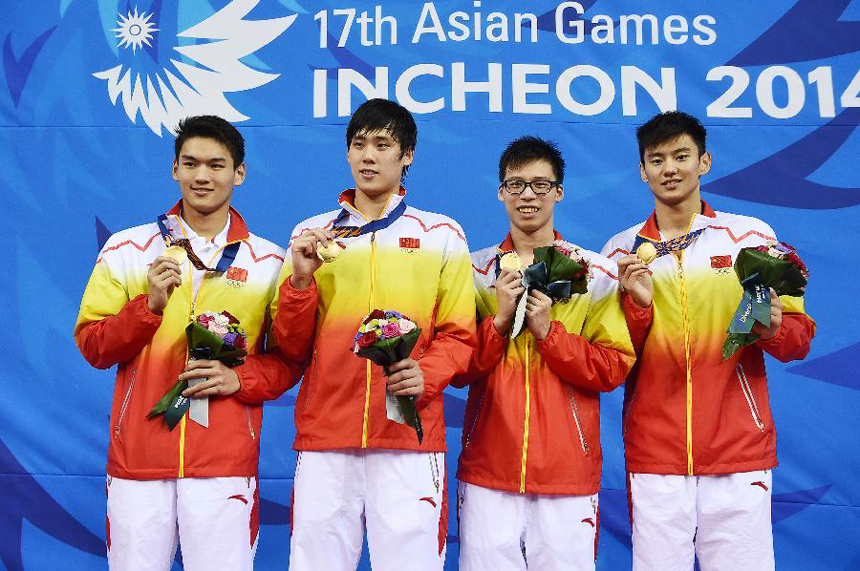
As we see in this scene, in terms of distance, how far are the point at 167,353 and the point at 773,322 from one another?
199cm

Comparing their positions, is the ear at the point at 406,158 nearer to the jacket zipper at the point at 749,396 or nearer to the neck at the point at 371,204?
the neck at the point at 371,204

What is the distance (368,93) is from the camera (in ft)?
14.6

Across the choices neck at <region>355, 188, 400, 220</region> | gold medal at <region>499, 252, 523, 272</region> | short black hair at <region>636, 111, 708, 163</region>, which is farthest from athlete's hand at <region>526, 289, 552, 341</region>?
short black hair at <region>636, 111, 708, 163</region>

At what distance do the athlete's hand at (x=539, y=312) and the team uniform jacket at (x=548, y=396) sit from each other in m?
0.03

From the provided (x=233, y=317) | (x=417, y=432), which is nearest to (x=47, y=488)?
(x=233, y=317)

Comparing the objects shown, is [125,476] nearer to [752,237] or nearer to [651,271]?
[651,271]

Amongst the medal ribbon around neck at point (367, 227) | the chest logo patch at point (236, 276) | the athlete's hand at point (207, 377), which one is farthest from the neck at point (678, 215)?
the athlete's hand at point (207, 377)

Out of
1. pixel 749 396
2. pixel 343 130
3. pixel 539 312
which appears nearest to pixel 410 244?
pixel 539 312

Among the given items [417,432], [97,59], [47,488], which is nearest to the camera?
[417,432]

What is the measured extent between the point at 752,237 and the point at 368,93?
7.03 ft

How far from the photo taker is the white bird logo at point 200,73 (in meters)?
4.48

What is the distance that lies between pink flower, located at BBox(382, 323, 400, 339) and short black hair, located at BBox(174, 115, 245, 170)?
1.02 metres

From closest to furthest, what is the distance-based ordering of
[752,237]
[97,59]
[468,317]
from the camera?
1. [468,317]
2. [752,237]
3. [97,59]

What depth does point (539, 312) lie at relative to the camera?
2.80m
